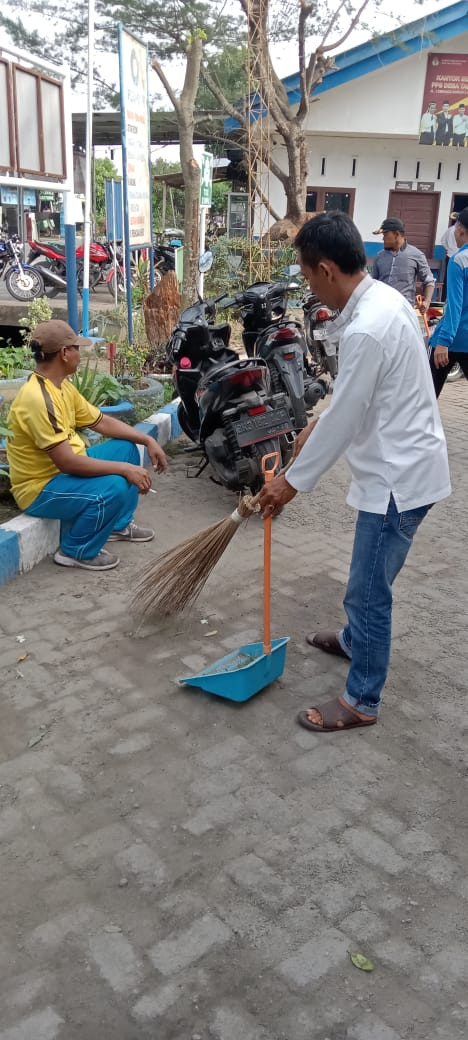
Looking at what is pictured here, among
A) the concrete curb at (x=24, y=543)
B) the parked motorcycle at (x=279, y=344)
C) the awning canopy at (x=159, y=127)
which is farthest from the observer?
the awning canopy at (x=159, y=127)

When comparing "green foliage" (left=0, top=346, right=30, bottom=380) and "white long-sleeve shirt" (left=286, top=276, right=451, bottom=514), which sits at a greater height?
"white long-sleeve shirt" (left=286, top=276, right=451, bottom=514)

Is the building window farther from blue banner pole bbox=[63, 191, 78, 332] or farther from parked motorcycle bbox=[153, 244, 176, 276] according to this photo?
blue banner pole bbox=[63, 191, 78, 332]

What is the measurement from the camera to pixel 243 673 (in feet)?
9.73

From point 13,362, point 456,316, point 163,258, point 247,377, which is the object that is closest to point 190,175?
point 13,362

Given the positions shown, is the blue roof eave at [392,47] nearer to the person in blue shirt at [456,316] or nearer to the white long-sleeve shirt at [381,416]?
the person in blue shirt at [456,316]

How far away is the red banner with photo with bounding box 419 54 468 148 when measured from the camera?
17.3 metres

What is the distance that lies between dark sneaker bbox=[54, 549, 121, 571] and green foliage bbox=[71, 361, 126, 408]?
5.09 feet

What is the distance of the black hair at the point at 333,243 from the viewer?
2.47 m

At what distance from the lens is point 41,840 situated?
2.36 meters

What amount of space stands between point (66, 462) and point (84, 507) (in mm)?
266

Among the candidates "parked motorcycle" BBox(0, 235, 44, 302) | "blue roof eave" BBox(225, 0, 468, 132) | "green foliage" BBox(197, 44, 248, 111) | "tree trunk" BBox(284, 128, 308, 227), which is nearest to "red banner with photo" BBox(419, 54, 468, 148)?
"blue roof eave" BBox(225, 0, 468, 132)

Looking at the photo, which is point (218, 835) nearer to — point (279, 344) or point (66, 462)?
point (66, 462)

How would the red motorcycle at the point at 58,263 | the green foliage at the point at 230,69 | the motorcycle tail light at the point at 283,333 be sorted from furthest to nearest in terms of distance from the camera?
1. the green foliage at the point at 230,69
2. the red motorcycle at the point at 58,263
3. the motorcycle tail light at the point at 283,333

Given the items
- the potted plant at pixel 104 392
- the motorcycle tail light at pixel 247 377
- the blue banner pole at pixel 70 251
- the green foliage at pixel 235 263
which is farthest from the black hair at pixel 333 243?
the green foliage at pixel 235 263
